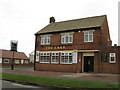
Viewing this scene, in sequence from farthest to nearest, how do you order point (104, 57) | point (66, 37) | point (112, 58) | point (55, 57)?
point (55, 57) → point (66, 37) → point (104, 57) → point (112, 58)

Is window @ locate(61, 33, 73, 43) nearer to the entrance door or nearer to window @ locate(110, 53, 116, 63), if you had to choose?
the entrance door

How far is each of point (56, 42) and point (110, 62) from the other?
9.27 meters

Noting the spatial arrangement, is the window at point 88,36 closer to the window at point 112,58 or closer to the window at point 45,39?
the window at point 112,58

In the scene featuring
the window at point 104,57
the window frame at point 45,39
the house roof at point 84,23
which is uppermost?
the house roof at point 84,23

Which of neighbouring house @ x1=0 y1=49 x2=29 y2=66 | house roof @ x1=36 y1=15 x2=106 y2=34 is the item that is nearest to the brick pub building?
house roof @ x1=36 y1=15 x2=106 y2=34

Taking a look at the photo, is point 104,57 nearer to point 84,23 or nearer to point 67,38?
point 67,38

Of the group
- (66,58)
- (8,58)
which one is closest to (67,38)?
(66,58)

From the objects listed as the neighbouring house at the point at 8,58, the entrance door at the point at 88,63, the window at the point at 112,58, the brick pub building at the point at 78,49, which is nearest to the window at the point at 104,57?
the brick pub building at the point at 78,49

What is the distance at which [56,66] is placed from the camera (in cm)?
2577

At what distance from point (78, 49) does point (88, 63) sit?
259cm

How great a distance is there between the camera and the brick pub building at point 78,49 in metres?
22.2

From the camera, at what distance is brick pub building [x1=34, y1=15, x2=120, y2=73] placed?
2219cm

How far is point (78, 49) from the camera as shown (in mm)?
23922

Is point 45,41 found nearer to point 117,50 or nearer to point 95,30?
point 95,30
